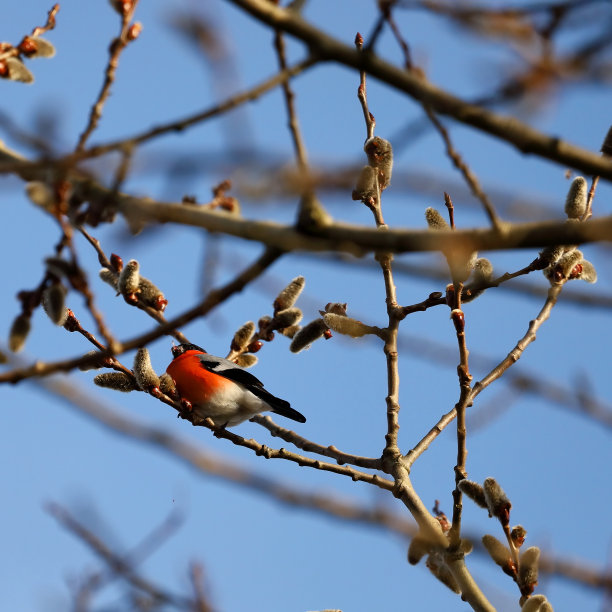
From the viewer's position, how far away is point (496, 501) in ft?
9.32

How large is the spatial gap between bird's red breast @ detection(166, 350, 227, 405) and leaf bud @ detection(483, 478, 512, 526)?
1977 mm

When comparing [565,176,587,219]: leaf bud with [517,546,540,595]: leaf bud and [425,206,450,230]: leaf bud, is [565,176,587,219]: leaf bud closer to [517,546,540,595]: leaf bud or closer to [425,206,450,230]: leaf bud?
[425,206,450,230]: leaf bud

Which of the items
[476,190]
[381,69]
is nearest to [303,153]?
[381,69]

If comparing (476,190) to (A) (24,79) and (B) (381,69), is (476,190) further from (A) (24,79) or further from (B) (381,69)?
(A) (24,79)

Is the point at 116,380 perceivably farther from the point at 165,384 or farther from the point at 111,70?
the point at 111,70

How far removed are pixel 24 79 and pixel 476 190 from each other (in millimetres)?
2164

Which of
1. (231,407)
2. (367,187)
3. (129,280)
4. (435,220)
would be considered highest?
(367,187)

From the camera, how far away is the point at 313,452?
10.7 feet

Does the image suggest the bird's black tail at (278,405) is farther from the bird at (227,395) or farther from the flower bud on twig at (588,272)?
the flower bud on twig at (588,272)

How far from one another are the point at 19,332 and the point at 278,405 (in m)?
Answer: 2.50

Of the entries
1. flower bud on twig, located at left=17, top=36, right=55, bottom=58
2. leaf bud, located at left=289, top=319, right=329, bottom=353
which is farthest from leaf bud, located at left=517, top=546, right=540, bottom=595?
flower bud on twig, located at left=17, top=36, right=55, bottom=58

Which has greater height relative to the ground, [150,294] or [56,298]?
[150,294]

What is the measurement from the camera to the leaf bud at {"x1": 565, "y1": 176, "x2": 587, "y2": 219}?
10.4 feet

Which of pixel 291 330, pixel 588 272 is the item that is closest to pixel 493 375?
pixel 588 272
